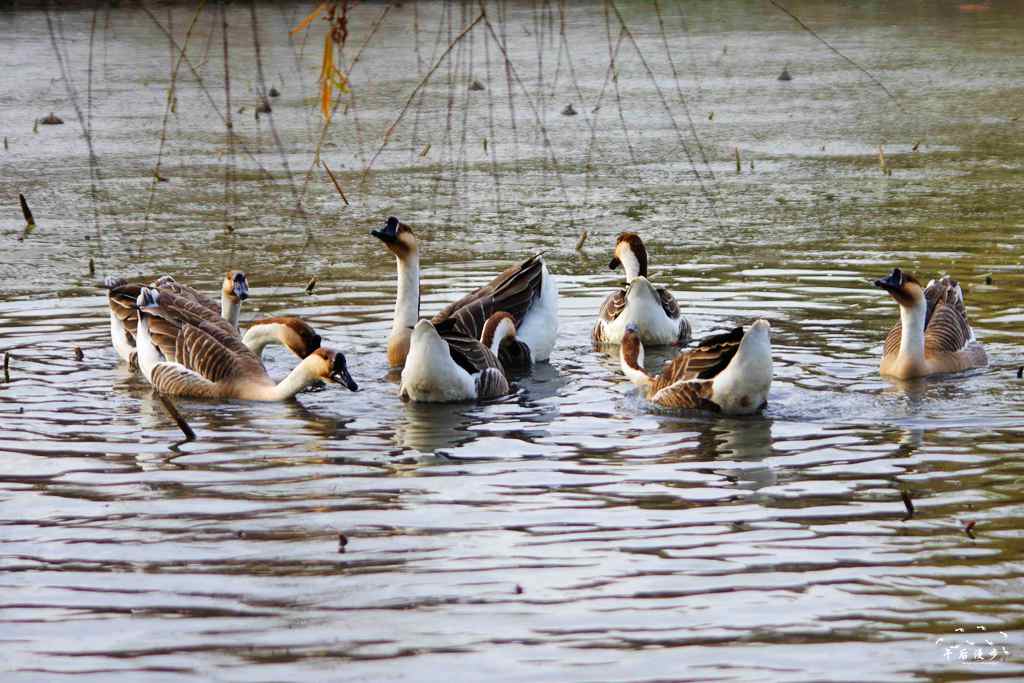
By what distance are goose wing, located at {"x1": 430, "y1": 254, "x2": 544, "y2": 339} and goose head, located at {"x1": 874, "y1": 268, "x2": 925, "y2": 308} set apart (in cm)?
245

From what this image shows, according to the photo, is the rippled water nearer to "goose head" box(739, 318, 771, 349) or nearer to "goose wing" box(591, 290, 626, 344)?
"goose wing" box(591, 290, 626, 344)

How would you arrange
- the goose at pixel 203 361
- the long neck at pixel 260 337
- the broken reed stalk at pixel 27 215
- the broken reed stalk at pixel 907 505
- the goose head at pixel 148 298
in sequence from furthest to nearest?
the broken reed stalk at pixel 27 215
the goose head at pixel 148 298
the long neck at pixel 260 337
the goose at pixel 203 361
the broken reed stalk at pixel 907 505

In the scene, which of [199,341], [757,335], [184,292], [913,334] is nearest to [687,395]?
[757,335]

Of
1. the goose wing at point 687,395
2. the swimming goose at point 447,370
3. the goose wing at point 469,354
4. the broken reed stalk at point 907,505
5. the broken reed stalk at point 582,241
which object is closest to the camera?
the broken reed stalk at point 907,505

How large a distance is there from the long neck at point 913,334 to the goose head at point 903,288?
0.03m

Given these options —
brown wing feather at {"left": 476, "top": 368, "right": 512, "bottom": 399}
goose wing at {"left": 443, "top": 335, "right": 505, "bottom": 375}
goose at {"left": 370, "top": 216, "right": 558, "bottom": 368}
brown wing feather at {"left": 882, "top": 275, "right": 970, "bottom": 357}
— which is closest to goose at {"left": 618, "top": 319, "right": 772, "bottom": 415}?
brown wing feather at {"left": 476, "top": 368, "right": 512, "bottom": 399}

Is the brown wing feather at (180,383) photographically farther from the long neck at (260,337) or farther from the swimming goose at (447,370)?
the swimming goose at (447,370)

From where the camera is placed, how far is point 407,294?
10453 mm

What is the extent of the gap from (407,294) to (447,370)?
5.18ft

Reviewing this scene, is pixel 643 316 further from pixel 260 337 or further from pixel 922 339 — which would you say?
pixel 260 337

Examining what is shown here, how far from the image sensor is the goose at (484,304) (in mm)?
10219

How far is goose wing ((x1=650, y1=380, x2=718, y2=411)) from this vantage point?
8688 millimetres
